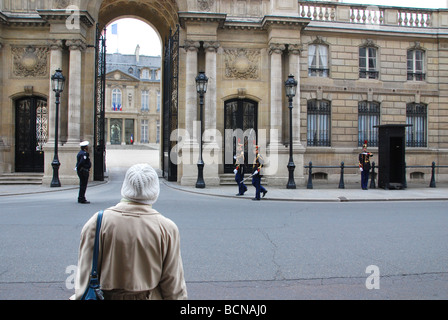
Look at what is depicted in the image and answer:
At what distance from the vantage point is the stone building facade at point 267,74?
19.9 metres

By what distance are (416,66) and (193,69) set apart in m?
13.3

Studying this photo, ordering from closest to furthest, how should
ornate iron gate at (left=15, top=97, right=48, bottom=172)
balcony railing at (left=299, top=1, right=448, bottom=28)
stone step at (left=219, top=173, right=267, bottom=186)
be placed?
stone step at (left=219, top=173, right=267, bottom=186)
ornate iron gate at (left=15, top=97, right=48, bottom=172)
balcony railing at (left=299, top=1, right=448, bottom=28)

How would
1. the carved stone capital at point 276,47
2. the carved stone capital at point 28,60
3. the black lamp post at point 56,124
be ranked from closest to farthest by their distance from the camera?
the black lamp post at point 56,124, the carved stone capital at point 28,60, the carved stone capital at point 276,47

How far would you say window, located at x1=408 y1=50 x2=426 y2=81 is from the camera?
23.8 meters

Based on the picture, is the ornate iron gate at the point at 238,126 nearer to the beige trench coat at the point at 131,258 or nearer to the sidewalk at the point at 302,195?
the sidewalk at the point at 302,195

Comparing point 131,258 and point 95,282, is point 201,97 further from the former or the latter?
point 95,282

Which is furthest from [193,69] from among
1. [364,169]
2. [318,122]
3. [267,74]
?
[364,169]

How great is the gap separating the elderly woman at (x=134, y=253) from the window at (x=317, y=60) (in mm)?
21046

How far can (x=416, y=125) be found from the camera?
23.9m

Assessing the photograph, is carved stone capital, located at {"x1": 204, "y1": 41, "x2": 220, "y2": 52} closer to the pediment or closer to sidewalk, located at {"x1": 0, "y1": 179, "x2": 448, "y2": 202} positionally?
sidewalk, located at {"x1": 0, "y1": 179, "x2": 448, "y2": 202}

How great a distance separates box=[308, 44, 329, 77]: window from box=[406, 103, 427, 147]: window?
18.7ft

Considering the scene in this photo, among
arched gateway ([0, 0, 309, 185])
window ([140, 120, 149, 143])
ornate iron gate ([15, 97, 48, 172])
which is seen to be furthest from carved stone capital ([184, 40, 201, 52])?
window ([140, 120, 149, 143])

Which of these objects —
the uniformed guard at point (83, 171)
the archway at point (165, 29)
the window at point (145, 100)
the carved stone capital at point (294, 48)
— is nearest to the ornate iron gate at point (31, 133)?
the archway at point (165, 29)
